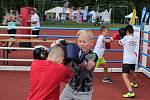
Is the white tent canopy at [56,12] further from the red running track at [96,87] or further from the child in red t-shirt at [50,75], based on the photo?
the child in red t-shirt at [50,75]

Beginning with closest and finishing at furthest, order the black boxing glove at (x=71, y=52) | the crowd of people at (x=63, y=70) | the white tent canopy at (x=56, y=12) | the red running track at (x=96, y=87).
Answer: the black boxing glove at (x=71, y=52) → the crowd of people at (x=63, y=70) → the red running track at (x=96, y=87) → the white tent canopy at (x=56, y=12)

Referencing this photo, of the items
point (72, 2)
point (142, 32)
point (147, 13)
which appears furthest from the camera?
point (72, 2)

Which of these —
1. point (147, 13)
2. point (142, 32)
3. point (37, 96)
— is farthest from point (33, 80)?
point (147, 13)

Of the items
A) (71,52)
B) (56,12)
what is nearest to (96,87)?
(71,52)

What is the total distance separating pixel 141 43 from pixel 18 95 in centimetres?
525

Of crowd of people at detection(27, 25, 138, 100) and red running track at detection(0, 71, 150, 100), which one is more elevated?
crowd of people at detection(27, 25, 138, 100)

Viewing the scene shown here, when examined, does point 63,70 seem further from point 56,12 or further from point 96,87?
point 56,12

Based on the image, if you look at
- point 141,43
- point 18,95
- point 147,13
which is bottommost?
point 18,95

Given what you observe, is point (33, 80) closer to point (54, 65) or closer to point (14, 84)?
point (54, 65)

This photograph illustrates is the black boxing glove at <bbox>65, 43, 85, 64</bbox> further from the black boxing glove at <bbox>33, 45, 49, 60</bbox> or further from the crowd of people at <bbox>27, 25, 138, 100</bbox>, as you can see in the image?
the black boxing glove at <bbox>33, 45, 49, 60</bbox>

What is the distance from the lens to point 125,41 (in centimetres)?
877

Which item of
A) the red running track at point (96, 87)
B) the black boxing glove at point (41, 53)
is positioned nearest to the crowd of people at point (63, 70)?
the black boxing glove at point (41, 53)

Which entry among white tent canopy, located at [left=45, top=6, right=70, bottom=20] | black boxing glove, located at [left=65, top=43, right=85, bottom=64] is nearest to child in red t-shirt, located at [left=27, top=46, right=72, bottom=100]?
black boxing glove, located at [left=65, top=43, right=85, bottom=64]

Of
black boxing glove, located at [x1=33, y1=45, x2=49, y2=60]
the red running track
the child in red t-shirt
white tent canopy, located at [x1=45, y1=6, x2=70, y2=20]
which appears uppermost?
white tent canopy, located at [x1=45, y1=6, x2=70, y2=20]
